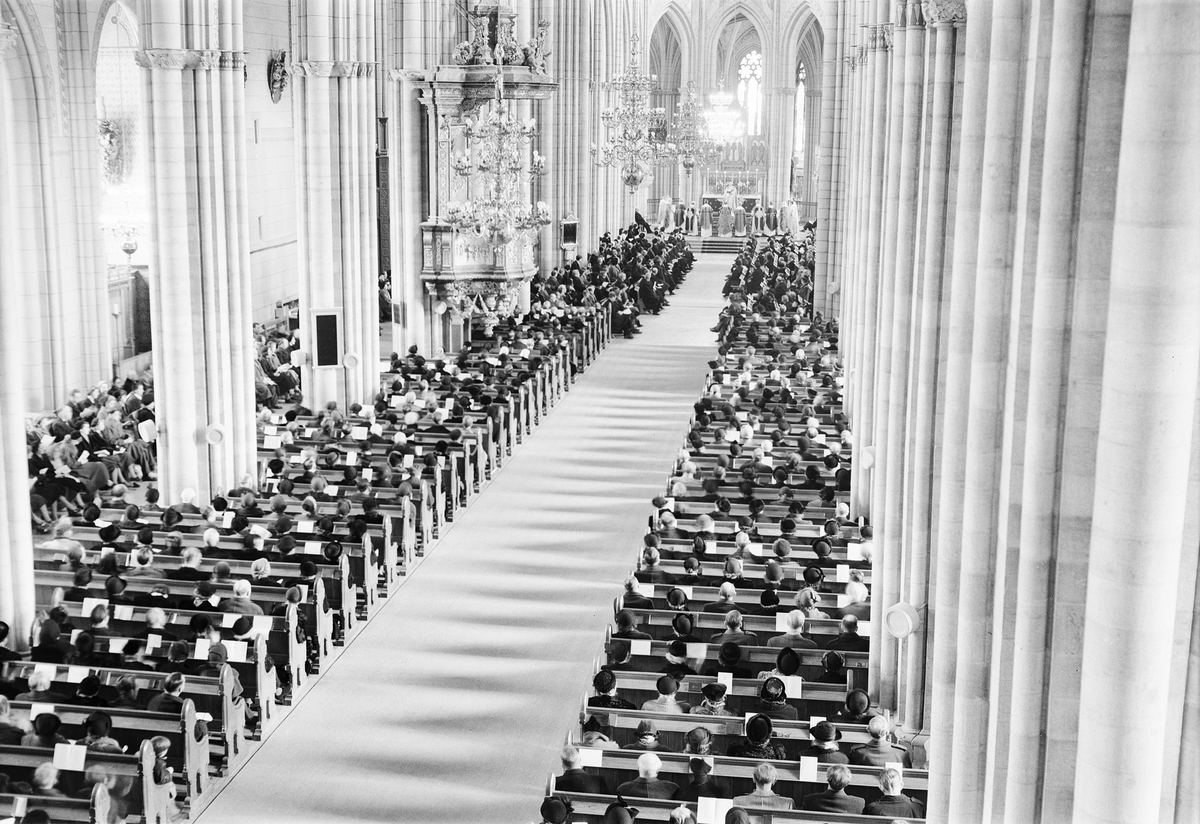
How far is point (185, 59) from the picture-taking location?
827 inches

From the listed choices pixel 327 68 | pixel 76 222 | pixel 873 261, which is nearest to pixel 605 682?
pixel 873 261

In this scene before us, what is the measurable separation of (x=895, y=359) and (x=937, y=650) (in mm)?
5001

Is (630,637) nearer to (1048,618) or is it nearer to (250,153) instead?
(1048,618)

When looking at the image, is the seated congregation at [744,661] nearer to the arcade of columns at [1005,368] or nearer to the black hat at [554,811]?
the black hat at [554,811]

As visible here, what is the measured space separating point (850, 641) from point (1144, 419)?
893 centimetres

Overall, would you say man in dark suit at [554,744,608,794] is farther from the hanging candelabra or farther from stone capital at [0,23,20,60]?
the hanging candelabra

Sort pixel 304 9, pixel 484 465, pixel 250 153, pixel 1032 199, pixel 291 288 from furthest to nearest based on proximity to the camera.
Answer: pixel 291 288 → pixel 250 153 → pixel 304 9 → pixel 484 465 → pixel 1032 199

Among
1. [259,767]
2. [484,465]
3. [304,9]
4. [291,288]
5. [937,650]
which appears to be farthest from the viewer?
[291,288]

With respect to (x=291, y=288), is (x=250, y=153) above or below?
above

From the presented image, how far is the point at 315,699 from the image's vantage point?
54.3ft

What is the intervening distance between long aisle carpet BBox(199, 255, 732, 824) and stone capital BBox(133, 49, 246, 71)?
Result: 819 centimetres

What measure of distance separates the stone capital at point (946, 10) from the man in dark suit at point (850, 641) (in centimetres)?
678

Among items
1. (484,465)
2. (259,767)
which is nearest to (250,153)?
(484,465)

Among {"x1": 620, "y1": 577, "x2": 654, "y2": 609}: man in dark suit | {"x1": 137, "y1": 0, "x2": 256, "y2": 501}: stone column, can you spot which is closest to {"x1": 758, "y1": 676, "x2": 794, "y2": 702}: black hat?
{"x1": 620, "y1": 577, "x2": 654, "y2": 609}: man in dark suit
